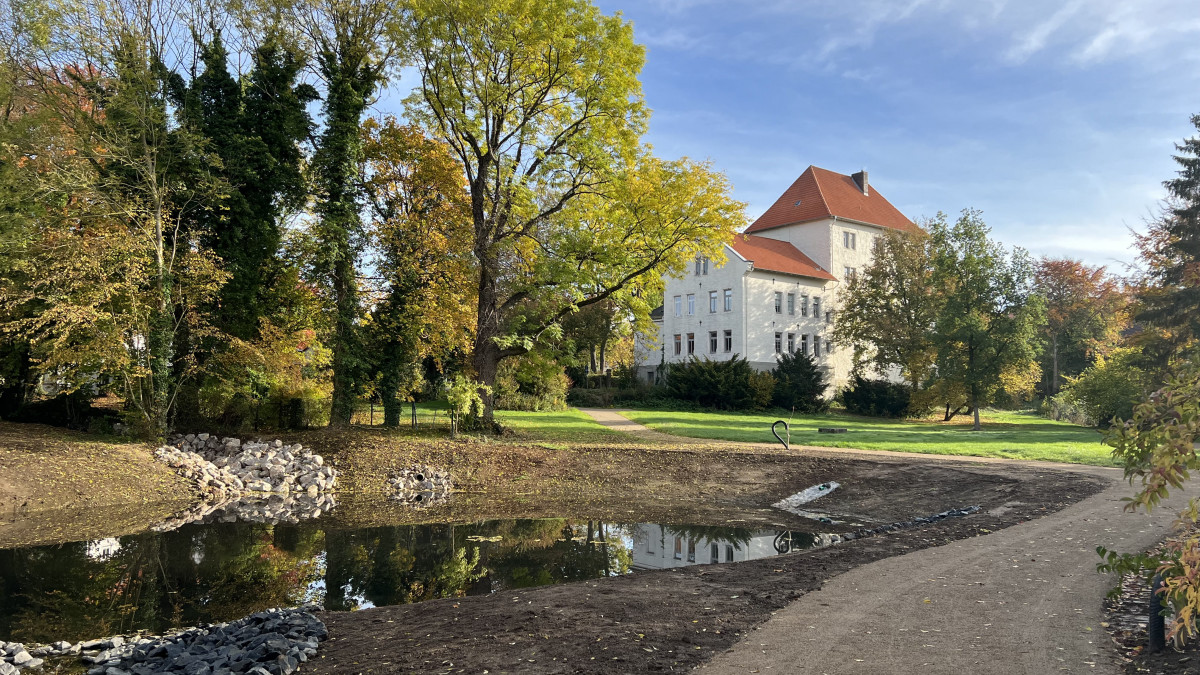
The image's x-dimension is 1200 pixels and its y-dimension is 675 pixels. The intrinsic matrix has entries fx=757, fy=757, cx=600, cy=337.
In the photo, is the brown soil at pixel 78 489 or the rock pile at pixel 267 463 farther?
the rock pile at pixel 267 463

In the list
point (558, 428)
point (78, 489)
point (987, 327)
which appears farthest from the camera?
point (987, 327)

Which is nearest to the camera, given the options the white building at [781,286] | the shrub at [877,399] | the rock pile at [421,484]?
the rock pile at [421,484]

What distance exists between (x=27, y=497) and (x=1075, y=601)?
1702cm

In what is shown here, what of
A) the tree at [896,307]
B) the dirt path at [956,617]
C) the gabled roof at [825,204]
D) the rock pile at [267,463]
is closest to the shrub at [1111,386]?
the tree at [896,307]

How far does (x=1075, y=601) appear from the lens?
23.4ft

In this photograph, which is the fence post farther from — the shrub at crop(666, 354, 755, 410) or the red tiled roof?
the red tiled roof

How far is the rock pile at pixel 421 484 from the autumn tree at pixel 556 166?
4.59m

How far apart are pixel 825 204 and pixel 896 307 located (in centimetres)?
1054

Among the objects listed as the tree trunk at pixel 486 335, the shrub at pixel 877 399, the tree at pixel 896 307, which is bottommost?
the shrub at pixel 877 399

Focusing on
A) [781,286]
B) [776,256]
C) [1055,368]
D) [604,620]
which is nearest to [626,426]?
[604,620]

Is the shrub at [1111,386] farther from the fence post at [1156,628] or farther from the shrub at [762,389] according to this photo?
the fence post at [1156,628]

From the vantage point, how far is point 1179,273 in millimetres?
33062

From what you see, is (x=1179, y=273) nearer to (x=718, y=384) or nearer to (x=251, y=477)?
(x=718, y=384)

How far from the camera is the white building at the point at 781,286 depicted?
49.3 metres
